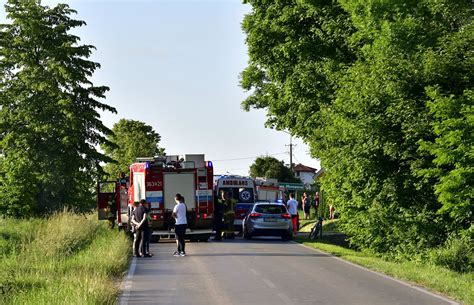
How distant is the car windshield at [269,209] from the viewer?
32125 mm

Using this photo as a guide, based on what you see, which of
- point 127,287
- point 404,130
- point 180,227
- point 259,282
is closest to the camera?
point 127,287

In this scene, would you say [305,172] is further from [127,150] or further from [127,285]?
[127,285]

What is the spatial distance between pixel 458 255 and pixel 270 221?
1091cm

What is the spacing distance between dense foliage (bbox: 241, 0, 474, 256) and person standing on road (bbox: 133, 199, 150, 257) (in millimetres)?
6338

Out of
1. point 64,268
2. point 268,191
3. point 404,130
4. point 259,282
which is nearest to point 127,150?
point 268,191

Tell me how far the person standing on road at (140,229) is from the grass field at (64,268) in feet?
1.40

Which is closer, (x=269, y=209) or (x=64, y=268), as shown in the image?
(x=64, y=268)

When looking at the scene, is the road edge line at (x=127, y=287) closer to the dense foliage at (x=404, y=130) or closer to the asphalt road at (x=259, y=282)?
the asphalt road at (x=259, y=282)

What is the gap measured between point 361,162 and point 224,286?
9.55m

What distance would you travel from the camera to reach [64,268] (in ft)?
61.1

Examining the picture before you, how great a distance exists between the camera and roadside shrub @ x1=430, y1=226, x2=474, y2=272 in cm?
2169

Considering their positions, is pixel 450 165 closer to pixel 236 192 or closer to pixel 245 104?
pixel 236 192

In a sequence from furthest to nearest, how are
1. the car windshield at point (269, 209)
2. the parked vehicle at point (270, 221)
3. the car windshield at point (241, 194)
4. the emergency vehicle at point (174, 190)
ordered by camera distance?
the car windshield at point (241, 194), the car windshield at point (269, 209), the parked vehicle at point (270, 221), the emergency vehicle at point (174, 190)

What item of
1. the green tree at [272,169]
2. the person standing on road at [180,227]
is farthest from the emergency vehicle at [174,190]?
the green tree at [272,169]
